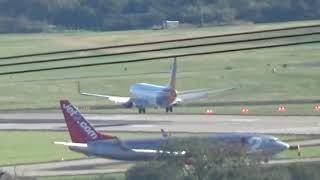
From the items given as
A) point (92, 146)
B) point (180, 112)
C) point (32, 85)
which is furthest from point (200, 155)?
point (32, 85)

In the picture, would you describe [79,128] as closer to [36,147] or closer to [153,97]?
[36,147]

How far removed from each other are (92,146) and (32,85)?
54.2 metres

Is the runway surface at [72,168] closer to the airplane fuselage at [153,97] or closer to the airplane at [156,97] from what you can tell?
the airplane at [156,97]

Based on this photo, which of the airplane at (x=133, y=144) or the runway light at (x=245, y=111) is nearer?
the airplane at (x=133, y=144)

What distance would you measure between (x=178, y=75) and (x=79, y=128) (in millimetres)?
57898

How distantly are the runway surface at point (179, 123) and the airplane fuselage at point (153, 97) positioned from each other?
116 inches

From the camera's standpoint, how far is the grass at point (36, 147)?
2591 inches

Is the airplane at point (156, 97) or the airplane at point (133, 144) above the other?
the airplane at point (133, 144)

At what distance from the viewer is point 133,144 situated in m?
64.7

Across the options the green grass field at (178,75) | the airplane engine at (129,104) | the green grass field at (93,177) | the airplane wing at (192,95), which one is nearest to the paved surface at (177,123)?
the airplane engine at (129,104)

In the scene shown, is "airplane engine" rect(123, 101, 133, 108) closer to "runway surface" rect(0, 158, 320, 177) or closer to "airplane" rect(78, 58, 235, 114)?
"airplane" rect(78, 58, 235, 114)

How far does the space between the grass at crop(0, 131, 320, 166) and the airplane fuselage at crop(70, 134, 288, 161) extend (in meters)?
1.08

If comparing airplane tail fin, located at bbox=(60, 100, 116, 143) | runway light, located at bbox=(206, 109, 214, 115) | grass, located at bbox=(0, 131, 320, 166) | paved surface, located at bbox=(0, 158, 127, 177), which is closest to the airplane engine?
runway light, located at bbox=(206, 109, 214, 115)

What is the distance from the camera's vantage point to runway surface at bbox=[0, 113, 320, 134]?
3145 inches
